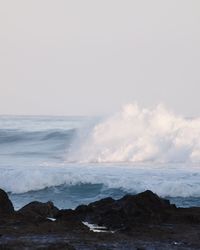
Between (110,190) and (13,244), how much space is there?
390 inches

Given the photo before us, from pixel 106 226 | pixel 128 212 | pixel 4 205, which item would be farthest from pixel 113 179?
pixel 106 226

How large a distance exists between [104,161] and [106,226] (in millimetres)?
18430

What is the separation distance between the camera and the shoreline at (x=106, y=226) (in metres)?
9.96

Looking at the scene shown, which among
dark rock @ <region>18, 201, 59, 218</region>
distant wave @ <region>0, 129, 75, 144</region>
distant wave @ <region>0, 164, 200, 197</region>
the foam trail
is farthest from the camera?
distant wave @ <region>0, 129, 75, 144</region>

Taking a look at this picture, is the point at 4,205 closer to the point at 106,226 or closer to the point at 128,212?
the point at 106,226

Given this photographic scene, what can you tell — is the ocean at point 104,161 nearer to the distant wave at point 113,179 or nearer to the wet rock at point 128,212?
the distant wave at point 113,179

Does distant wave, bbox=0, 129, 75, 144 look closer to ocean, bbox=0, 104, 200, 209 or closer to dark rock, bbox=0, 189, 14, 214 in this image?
ocean, bbox=0, 104, 200, 209

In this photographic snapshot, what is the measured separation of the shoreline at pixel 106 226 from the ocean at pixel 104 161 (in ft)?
14.7

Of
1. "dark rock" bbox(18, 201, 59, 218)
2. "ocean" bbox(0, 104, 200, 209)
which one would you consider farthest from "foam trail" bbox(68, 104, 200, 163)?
"dark rock" bbox(18, 201, 59, 218)

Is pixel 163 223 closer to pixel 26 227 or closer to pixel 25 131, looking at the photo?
pixel 26 227

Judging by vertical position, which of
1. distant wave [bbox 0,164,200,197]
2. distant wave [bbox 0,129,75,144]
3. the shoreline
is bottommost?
the shoreline

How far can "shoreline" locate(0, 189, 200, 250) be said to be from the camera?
32.7 feet

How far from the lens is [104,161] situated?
30.0 m

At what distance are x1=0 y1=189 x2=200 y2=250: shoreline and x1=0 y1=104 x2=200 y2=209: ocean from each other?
450 centimetres
